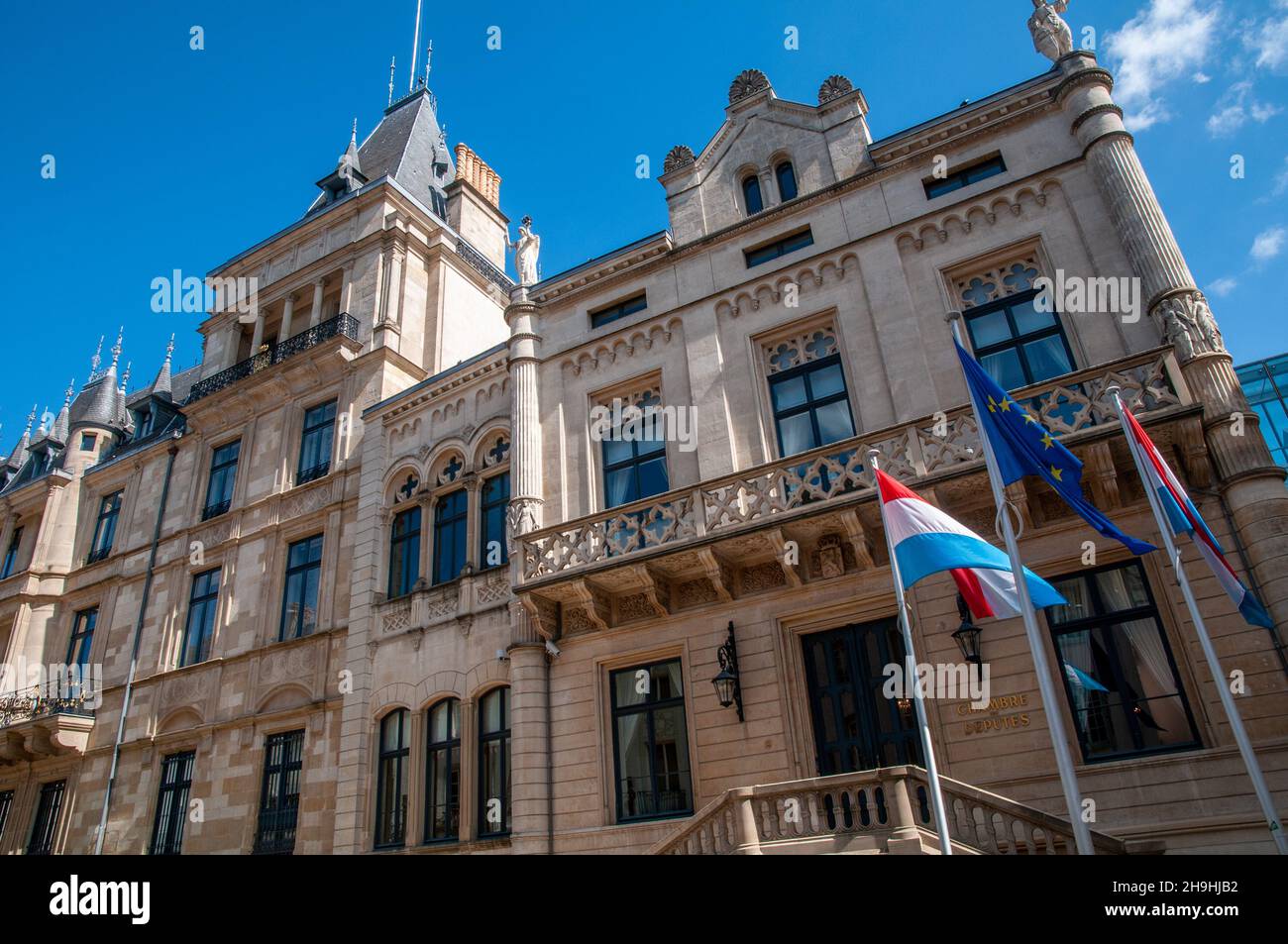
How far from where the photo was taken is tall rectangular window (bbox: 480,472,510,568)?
18750 mm

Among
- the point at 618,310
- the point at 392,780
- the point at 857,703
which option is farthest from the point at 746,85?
the point at 392,780

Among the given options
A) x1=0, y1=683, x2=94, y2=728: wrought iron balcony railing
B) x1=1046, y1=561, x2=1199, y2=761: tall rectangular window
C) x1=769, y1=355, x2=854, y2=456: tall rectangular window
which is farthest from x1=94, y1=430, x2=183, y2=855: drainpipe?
x1=1046, y1=561, x2=1199, y2=761: tall rectangular window

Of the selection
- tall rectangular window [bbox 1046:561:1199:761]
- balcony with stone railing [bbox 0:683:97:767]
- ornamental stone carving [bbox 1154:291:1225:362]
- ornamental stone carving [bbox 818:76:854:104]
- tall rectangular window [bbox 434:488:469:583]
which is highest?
ornamental stone carving [bbox 818:76:854:104]

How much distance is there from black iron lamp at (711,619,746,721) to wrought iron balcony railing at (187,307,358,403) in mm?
15804

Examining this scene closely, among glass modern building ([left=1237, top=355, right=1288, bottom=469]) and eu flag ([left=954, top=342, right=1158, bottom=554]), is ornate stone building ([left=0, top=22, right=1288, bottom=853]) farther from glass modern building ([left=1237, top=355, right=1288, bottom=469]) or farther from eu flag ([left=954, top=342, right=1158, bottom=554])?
glass modern building ([left=1237, top=355, right=1288, bottom=469])

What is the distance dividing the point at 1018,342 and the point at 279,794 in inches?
737

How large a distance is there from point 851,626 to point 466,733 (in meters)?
8.31

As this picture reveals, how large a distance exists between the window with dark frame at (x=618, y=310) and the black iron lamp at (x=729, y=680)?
26.8ft

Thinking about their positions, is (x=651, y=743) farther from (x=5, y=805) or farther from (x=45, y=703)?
(x=5, y=805)

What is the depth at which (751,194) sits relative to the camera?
18.8 metres

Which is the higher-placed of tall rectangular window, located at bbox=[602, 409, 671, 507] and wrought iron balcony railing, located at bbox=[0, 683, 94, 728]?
tall rectangular window, located at bbox=[602, 409, 671, 507]

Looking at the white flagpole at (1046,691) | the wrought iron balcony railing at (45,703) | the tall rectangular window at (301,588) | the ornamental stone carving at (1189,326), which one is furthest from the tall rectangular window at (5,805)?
the ornamental stone carving at (1189,326)
